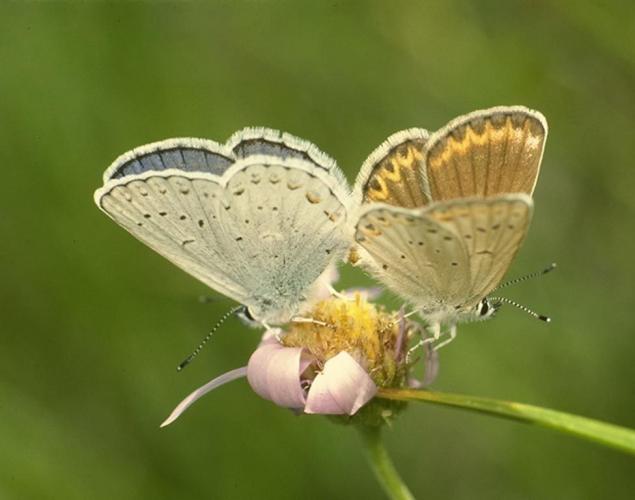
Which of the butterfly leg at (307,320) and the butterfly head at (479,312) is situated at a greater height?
the butterfly head at (479,312)

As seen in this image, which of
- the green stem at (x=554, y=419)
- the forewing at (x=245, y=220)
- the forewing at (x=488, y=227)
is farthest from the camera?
the forewing at (x=245, y=220)

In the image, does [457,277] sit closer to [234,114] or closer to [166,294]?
[166,294]

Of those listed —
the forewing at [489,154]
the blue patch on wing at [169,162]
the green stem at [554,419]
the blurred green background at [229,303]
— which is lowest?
the blurred green background at [229,303]

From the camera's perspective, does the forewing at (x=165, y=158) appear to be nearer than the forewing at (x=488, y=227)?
No

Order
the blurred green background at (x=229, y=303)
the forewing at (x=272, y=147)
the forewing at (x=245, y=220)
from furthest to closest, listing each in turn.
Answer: the blurred green background at (x=229, y=303), the forewing at (x=272, y=147), the forewing at (x=245, y=220)

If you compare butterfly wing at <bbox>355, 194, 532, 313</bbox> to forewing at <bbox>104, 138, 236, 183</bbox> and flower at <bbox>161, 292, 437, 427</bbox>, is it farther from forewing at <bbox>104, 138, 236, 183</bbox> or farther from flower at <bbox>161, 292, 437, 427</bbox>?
forewing at <bbox>104, 138, 236, 183</bbox>

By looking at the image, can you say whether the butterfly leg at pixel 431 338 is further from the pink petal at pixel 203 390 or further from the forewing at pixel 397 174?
the pink petal at pixel 203 390

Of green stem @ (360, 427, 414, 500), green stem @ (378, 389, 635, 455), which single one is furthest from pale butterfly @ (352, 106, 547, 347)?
green stem @ (378, 389, 635, 455)

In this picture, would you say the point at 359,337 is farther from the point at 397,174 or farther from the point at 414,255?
the point at 397,174

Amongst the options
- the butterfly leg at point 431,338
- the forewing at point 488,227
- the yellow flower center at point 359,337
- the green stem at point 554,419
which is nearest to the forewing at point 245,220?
the yellow flower center at point 359,337
